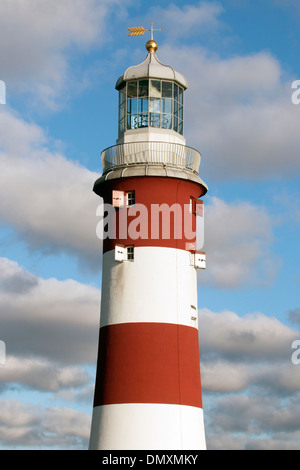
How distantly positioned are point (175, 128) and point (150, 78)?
2.34 metres

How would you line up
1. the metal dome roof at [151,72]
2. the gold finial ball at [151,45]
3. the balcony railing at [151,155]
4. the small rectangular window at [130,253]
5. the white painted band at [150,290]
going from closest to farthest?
the white painted band at [150,290] → the small rectangular window at [130,253] → the balcony railing at [151,155] → the metal dome roof at [151,72] → the gold finial ball at [151,45]

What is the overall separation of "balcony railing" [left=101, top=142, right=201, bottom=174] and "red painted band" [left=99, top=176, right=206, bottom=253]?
2.72 feet

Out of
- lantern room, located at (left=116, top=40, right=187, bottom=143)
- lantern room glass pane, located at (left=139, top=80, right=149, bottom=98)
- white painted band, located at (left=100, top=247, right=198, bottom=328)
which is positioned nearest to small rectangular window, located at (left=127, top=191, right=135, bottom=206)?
white painted band, located at (left=100, top=247, right=198, bottom=328)

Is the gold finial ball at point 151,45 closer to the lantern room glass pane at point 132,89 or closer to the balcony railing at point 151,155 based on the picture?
the lantern room glass pane at point 132,89

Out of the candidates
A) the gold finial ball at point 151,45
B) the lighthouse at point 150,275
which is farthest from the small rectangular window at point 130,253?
the gold finial ball at point 151,45

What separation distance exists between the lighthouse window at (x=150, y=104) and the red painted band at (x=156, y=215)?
2.68m

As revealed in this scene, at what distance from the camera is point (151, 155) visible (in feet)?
126

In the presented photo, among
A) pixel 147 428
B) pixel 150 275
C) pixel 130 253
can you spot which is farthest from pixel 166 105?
pixel 147 428

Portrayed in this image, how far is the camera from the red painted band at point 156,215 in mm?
37344

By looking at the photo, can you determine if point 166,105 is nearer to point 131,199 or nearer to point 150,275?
point 131,199

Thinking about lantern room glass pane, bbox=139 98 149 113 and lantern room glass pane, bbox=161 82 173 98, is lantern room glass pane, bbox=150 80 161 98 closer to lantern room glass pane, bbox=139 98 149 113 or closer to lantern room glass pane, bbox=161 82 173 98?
lantern room glass pane, bbox=161 82 173 98

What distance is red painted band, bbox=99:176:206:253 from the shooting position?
123ft

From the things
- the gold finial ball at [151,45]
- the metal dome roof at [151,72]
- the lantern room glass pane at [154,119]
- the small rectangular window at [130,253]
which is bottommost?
Result: the small rectangular window at [130,253]
